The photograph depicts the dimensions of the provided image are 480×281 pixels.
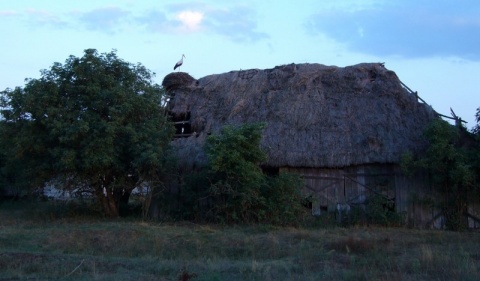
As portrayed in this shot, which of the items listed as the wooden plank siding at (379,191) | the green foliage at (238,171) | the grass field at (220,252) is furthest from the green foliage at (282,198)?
the wooden plank siding at (379,191)

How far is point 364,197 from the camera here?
1877 cm

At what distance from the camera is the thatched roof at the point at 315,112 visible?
18.6 meters

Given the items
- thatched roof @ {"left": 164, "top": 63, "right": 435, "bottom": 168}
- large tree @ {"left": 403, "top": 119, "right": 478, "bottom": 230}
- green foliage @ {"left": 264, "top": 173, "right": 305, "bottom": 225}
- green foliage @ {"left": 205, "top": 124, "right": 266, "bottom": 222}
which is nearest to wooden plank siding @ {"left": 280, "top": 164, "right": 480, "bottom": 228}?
large tree @ {"left": 403, "top": 119, "right": 478, "bottom": 230}

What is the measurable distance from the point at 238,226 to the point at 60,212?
7.04 m

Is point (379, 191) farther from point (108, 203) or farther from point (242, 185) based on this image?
point (108, 203)

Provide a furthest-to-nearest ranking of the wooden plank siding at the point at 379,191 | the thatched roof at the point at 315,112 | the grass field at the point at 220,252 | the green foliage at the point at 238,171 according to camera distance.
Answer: the thatched roof at the point at 315,112
the wooden plank siding at the point at 379,191
the green foliage at the point at 238,171
the grass field at the point at 220,252

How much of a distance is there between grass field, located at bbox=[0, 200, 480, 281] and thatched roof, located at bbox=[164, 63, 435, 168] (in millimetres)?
2487

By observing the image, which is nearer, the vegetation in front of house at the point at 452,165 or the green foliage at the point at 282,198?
the vegetation in front of house at the point at 452,165

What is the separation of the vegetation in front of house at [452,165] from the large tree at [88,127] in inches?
307

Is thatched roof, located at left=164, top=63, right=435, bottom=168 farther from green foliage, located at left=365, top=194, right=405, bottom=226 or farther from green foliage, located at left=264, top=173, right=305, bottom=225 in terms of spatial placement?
green foliage, located at left=365, top=194, right=405, bottom=226

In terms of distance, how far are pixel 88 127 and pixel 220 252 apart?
19.5 feet

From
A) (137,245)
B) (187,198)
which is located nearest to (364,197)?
(187,198)

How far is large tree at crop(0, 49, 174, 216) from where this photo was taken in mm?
17625

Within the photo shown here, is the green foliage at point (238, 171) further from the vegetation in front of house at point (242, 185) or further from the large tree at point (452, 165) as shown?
the large tree at point (452, 165)
